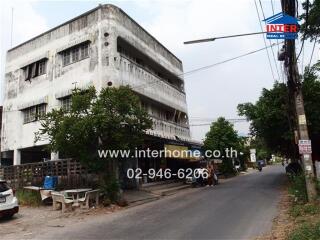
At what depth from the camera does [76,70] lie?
828 inches

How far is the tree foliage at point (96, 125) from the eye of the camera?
15703 millimetres

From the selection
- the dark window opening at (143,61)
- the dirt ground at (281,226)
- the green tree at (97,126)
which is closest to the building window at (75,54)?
the dark window opening at (143,61)

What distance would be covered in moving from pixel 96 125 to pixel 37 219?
165 inches

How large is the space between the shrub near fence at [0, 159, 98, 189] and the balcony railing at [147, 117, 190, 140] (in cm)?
516

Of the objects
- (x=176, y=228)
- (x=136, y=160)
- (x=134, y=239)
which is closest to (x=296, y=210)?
(x=176, y=228)

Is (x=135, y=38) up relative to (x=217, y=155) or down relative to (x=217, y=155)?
up

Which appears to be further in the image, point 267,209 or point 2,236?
point 267,209

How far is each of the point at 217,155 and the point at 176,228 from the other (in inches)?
1227

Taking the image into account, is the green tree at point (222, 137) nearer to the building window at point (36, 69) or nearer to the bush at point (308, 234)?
the building window at point (36, 69)

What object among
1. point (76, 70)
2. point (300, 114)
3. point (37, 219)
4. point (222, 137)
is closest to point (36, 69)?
point (76, 70)

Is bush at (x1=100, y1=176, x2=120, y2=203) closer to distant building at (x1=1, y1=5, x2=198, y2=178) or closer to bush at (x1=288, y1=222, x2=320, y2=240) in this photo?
distant building at (x1=1, y1=5, x2=198, y2=178)

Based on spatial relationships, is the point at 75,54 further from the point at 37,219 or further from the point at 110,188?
the point at 37,219

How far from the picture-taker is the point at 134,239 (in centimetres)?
987

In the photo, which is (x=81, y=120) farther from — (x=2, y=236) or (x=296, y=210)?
(x=296, y=210)
